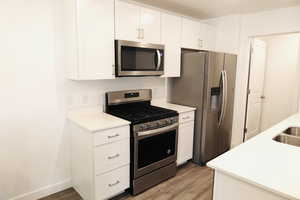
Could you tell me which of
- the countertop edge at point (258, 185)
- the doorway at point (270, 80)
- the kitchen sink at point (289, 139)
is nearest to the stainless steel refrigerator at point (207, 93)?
the doorway at point (270, 80)

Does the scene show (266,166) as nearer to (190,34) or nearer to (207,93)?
(207,93)

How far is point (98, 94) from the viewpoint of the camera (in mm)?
2553

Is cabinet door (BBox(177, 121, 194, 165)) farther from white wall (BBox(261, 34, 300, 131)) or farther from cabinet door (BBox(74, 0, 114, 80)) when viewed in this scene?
white wall (BBox(261, 34, 300, 131))

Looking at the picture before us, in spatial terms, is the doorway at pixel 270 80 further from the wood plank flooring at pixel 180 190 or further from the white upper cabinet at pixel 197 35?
the wood plank flooring at pixel 180 190

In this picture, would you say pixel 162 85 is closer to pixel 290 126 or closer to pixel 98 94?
pixel 98 94

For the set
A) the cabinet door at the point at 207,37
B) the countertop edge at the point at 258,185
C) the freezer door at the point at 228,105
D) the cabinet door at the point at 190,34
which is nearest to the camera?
the countertop edge at the point at 258,185

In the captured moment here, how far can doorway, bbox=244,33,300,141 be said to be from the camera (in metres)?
3.71

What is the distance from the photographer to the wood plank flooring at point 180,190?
2.29 metres

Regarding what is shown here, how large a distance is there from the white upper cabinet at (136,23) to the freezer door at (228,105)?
1295 mm

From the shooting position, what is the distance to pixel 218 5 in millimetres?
2943

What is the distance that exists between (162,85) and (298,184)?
2.46m

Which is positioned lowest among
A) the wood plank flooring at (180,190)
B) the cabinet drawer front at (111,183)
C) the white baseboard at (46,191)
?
the wood plank flooring at (180,190)

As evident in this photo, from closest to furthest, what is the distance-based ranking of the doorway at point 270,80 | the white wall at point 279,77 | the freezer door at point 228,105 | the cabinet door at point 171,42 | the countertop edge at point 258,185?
the countertop edge at point 258,185, the cabinet door at point 171,42, the freezer door at point 228,105, the doorway at point 270,80, the white wall at point 279,77

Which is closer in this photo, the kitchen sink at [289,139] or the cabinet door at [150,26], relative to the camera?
the kitchen sink at [289,139]
